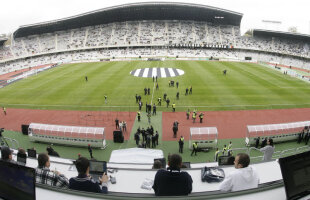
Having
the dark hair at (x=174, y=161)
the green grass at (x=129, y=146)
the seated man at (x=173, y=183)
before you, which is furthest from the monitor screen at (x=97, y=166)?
the green grass at (x=129, y=146)

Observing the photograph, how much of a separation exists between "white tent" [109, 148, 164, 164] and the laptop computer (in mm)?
5374

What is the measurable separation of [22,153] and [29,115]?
60.2 ft

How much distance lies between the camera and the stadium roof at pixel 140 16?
6994 cm

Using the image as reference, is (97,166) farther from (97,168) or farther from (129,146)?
(129,146)

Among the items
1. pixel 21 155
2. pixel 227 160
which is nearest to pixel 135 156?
pixel 227 160

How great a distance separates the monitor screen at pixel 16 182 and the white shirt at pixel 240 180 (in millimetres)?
3259

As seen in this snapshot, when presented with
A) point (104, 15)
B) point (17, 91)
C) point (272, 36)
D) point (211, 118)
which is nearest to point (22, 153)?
point (211, 118)

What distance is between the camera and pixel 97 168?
18.7 feet

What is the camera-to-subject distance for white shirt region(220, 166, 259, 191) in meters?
3.65

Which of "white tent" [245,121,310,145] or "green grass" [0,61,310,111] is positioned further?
"green grass" [0,61,310,111]

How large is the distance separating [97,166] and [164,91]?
23430 mm

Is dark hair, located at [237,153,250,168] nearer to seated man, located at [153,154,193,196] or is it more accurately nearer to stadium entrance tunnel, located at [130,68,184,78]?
seated man, located at [153,154,193,196]

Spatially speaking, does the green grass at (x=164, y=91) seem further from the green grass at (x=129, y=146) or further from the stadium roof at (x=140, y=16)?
the stadium roof at (x=140, y=16)

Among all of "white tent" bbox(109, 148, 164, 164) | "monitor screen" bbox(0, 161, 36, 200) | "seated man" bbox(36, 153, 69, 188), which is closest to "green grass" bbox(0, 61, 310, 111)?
"white tent" bbox(109, 148, 164, 164)
